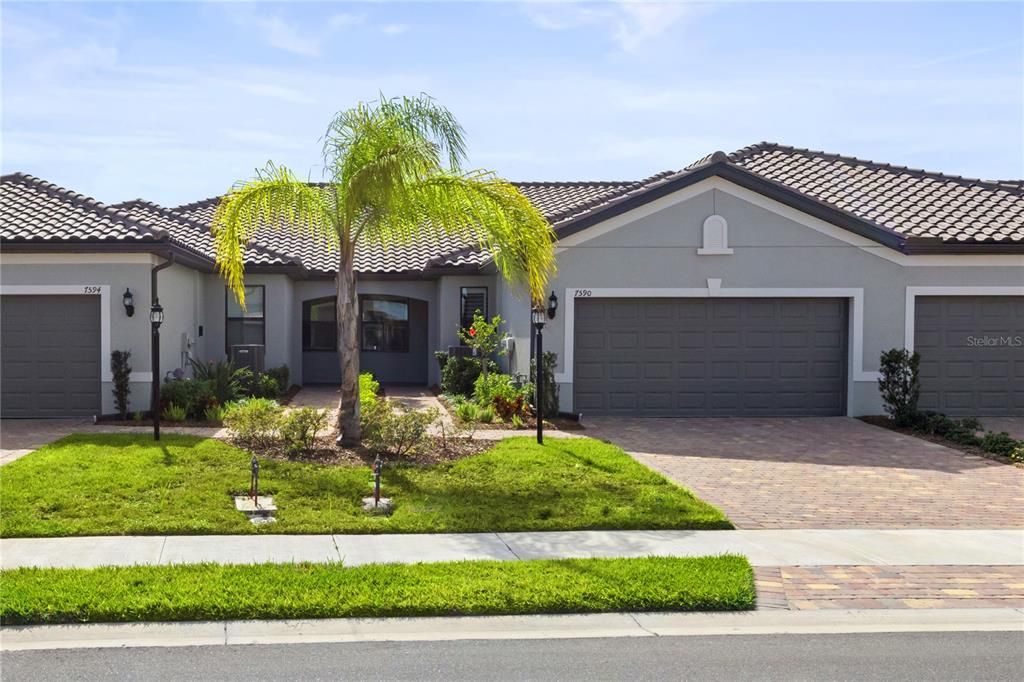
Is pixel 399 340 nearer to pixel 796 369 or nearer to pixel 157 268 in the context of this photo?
pixel 157 268

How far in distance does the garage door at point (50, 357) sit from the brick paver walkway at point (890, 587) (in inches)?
492

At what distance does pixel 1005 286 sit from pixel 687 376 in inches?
239

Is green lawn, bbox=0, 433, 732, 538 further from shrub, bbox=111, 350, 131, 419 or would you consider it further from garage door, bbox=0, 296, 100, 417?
garage door, bbox=0, 296, 100, 417

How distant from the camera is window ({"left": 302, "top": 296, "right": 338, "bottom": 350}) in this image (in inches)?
934

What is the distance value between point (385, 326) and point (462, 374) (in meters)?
5.42

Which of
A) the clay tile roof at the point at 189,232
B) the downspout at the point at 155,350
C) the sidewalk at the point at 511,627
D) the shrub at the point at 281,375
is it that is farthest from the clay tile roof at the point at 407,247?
the sidewalk at the point at 511,627

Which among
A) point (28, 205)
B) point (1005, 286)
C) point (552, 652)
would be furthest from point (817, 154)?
point (552, 652)

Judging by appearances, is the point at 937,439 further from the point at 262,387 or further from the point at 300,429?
the point at 262,387

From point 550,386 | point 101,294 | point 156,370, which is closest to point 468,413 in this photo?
point 550,386

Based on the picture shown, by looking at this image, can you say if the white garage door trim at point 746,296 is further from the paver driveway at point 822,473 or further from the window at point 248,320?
the window at point 248,320

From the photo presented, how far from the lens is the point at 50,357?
15891mm

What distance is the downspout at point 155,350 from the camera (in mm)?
13180

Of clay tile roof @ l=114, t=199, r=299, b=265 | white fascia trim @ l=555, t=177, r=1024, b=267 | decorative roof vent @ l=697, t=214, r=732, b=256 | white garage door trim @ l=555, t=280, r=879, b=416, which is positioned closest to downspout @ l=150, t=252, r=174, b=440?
clay tile roof @ l=114, t=199, r=299, b=265

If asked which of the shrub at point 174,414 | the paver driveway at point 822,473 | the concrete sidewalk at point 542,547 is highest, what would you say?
the shrub at point 174,414
